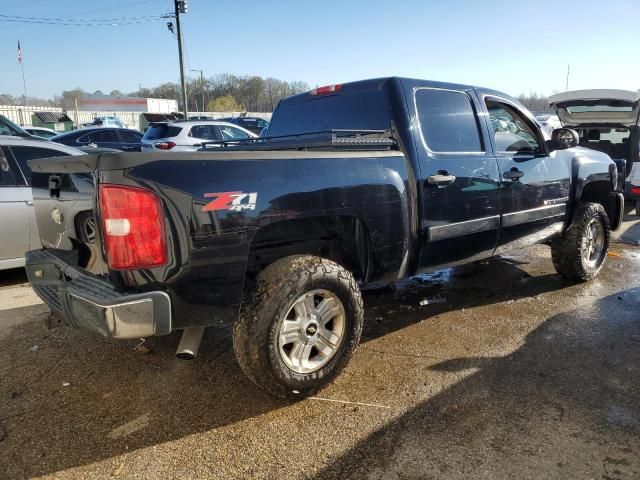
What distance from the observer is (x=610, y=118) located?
912 cm

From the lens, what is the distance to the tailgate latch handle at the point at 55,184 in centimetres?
318

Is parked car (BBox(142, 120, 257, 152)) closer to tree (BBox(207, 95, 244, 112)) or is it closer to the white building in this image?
the white building


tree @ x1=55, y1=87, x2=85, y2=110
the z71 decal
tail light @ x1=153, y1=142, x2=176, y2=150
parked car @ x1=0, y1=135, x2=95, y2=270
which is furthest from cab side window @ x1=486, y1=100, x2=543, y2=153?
tree @ x1=55, y1=87, x2=85, y2=110

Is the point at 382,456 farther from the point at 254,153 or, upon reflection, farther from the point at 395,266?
the point at 254,153

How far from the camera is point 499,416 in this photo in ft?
9.21

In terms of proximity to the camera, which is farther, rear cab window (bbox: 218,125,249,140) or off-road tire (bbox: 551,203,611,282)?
rear cab window (bbox: 218,125,249,140)

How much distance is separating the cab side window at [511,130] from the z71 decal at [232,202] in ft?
8.34

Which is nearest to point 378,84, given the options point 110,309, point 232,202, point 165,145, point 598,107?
point 232,202

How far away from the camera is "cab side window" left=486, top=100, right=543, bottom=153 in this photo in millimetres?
4359

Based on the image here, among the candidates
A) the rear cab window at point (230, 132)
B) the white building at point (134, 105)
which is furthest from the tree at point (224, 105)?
the rear cab window at point (230, 132)

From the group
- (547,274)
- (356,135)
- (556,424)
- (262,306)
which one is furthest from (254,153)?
(547,274)

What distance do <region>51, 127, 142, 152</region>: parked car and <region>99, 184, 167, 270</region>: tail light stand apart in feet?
40.4

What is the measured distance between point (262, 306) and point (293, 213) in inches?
21.5

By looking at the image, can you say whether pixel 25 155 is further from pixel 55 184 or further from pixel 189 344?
pixel 189 344
